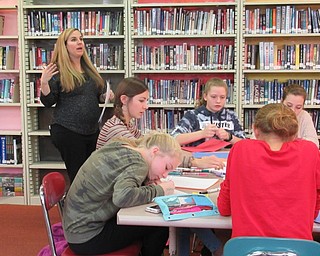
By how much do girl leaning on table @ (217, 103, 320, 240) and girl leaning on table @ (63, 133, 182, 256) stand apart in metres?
0.38

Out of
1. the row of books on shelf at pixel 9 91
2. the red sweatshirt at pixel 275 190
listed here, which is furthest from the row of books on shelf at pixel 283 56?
the red sweatshirt at pixel 275 190

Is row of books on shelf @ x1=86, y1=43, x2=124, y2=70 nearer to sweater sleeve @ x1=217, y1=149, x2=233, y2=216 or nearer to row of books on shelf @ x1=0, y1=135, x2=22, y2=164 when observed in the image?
row of books on shelf @ x1=0, y1=135, x2=22, y2=164

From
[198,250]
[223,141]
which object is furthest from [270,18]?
[198,250]

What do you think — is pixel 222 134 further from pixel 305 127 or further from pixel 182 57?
pixel 182 57

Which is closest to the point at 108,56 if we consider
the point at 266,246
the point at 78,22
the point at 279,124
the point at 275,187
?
the point at 78,22

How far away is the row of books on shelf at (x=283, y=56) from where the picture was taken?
457cm

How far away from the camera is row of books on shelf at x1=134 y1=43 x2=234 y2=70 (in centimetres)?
468

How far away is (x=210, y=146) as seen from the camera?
3.31m

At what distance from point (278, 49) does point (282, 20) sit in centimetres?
28

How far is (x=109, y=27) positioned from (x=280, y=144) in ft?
10.4

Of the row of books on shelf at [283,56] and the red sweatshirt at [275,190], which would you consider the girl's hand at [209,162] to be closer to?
the red sweatshirt at [275,190]

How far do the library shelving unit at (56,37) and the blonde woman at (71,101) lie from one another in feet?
2.95

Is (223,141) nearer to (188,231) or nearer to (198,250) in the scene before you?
(198,250)

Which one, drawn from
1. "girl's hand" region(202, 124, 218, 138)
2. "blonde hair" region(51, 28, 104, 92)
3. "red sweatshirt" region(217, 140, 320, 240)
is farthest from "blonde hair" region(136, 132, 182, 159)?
"blonde hair" region(51, 28, 104, 92)
